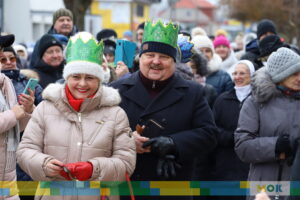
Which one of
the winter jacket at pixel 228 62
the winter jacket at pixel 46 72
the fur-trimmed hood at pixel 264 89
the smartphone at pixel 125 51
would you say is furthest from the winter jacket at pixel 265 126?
the winter jacket at pixel 228 62

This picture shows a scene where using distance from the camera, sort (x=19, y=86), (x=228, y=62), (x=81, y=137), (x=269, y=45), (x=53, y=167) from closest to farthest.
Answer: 1. (x=53, y=167)
2. (x=81, y=137)
3. (x=19, y=86)
4. (x=269, y=45)
5. (x=228, y=62)

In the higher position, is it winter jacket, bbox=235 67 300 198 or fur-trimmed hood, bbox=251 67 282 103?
fur-trimmed hood, bbox=251 67 282 103

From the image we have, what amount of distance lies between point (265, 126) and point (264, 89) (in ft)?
1.03

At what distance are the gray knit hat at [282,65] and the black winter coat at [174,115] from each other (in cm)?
101

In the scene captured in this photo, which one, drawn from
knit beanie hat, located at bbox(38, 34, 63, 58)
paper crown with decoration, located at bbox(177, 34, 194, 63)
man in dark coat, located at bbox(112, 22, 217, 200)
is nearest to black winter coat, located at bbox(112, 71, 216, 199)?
man in dark coat, located at bbox(112, 22, 217, 200)

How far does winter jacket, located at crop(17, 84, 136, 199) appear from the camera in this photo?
4766mm

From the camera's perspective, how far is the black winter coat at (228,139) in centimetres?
812

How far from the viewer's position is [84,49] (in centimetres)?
506

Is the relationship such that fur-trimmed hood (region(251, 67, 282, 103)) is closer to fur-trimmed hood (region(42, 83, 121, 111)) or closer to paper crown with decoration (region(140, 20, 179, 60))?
paper crown with decoration (region(140, 20, 179, 60))

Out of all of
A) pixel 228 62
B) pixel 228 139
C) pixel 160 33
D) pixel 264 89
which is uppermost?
pixel 160 33

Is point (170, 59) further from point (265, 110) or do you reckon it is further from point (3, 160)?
point (3, 160)

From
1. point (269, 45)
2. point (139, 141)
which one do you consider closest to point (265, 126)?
point (139, 141)

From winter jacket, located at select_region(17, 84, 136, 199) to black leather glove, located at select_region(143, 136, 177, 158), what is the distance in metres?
0.13

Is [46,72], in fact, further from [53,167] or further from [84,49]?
[53,167]
